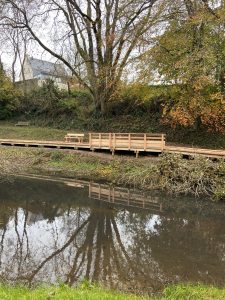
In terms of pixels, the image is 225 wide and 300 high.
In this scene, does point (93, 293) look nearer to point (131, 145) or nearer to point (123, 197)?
point (123, 197)

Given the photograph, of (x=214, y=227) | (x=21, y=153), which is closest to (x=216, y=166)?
(x=214, y=227)

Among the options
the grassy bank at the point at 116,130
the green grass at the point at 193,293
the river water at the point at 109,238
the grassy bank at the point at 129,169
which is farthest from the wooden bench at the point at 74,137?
the green grass at the point at 193,293

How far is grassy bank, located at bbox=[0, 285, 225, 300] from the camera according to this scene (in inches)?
227

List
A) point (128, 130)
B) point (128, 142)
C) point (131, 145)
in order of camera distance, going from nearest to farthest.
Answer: point (131, 145)
point (128, 142)
point (128, 130)

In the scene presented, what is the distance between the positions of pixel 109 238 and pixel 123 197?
5.30 m

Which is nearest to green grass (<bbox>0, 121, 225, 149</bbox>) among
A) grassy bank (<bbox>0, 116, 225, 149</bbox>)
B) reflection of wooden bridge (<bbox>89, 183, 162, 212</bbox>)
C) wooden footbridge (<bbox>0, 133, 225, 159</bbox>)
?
grassy bank (<bbox>0, 116, 225, 149</bbox>)

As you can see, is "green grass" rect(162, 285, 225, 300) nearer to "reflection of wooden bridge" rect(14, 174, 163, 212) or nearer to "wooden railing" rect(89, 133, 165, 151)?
"reflection of wooden bridge" rect(14, 174, 163, 212)

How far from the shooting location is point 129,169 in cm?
1986

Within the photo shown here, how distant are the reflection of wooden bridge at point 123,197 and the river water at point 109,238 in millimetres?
38

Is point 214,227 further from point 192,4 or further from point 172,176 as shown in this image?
point 192,4

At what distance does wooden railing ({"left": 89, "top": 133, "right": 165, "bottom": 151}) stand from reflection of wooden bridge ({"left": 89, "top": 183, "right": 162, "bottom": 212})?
3.67 metres

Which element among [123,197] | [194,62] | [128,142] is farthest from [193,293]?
[194,62]

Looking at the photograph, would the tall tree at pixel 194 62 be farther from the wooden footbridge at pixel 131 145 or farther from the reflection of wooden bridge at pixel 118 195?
the reflection of wooden bridge at pixel 118 195

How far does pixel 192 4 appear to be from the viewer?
75.6 ft
